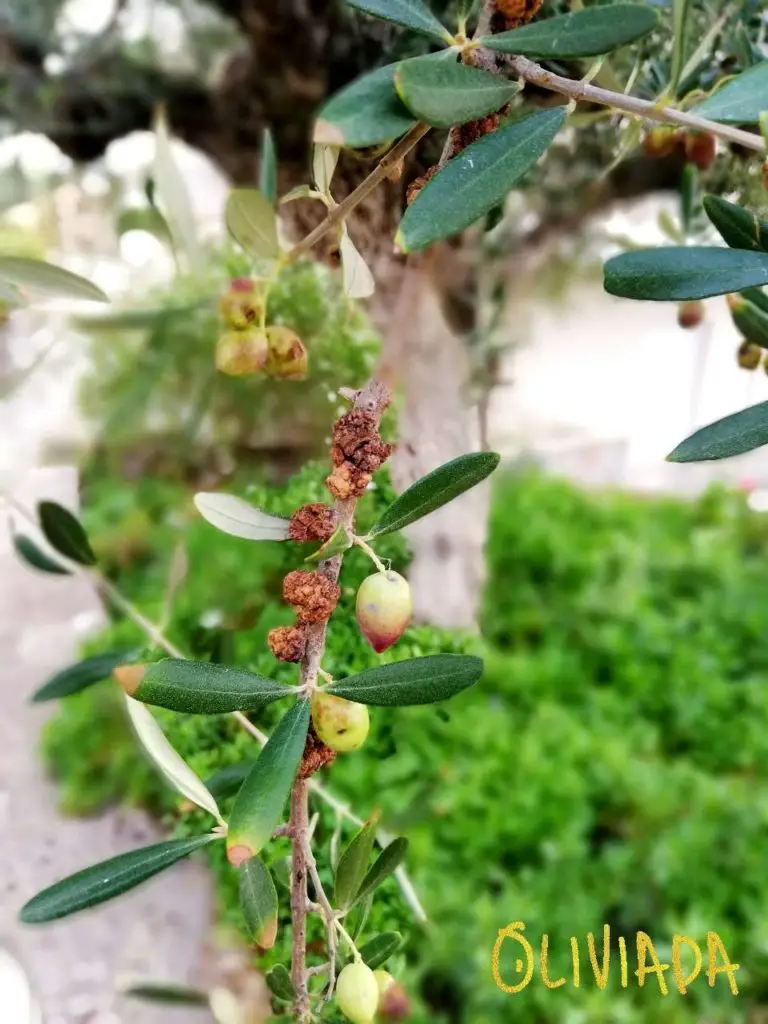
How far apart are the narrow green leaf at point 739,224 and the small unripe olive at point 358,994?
264 mm

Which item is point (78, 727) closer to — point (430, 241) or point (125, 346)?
point (125, 346)

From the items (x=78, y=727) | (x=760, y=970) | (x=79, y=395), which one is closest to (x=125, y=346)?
(x=79, y=395)

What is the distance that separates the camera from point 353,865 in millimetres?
274

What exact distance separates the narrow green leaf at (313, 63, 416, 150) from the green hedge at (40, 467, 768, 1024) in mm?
211

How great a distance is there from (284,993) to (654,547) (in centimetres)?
135

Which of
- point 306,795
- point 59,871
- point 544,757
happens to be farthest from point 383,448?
point 544,757

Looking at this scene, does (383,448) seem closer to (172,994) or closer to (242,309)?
(242,309)

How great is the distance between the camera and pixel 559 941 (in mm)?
685

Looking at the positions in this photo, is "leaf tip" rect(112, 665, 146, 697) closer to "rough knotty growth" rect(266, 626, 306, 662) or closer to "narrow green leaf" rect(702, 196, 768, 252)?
"rough knotty growth" rect(266, 626, 306, 662)

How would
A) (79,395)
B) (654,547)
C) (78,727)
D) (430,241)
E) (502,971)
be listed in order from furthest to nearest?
(654,547) → (78,727) → (79,395) → (502,971) → (430,241)

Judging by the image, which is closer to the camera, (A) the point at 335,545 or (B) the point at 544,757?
(A) the point at 335,545

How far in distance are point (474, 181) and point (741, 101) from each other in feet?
0.27

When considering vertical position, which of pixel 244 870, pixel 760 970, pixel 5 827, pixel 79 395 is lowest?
pixel 760 970

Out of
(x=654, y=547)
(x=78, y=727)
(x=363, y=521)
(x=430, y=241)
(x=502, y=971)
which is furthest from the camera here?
(x=654, y=547)
